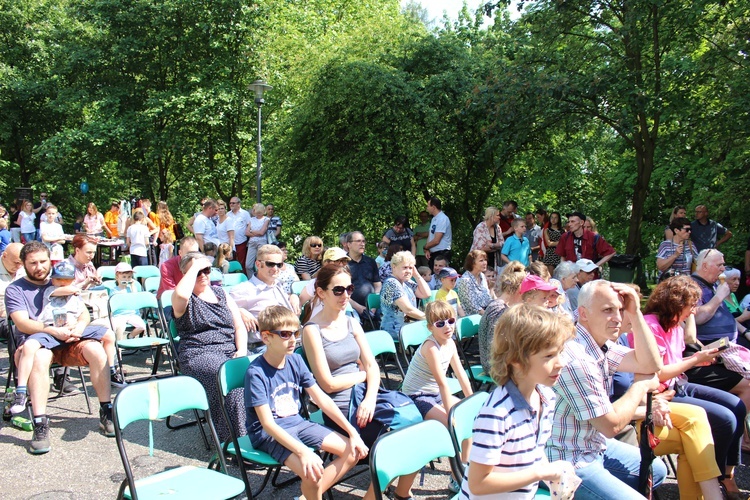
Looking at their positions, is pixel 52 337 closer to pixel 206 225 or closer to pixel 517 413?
pixel 517 413

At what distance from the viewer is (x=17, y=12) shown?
22078mm

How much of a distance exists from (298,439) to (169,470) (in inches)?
26.5

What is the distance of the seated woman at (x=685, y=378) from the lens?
3.67m

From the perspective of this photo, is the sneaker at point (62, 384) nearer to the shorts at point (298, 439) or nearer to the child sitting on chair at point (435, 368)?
the shorts at point (298, 439)

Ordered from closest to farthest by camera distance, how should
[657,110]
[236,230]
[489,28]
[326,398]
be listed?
[326,398], [657,110], [236,230], [489,28]

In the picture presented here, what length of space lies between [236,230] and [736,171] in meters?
8.18

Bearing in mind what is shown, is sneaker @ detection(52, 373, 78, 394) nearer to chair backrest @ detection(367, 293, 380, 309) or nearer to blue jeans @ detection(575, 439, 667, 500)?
chair backrest @ detection(367, 293, 380, 309)

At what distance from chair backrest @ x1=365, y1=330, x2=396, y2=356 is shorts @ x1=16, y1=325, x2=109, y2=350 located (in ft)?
6.94

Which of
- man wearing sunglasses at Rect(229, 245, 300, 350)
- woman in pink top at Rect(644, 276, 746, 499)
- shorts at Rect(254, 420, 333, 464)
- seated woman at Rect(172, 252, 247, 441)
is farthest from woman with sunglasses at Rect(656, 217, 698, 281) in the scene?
shorts at Rect(254, 420, 333, 464)

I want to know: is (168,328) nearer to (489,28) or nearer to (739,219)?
(739,219)

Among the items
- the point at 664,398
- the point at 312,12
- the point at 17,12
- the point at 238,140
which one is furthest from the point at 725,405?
the point at 17,12

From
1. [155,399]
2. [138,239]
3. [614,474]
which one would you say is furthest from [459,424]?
[138,239]

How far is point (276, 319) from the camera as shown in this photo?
3510mm

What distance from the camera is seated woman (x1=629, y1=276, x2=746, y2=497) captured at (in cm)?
367
